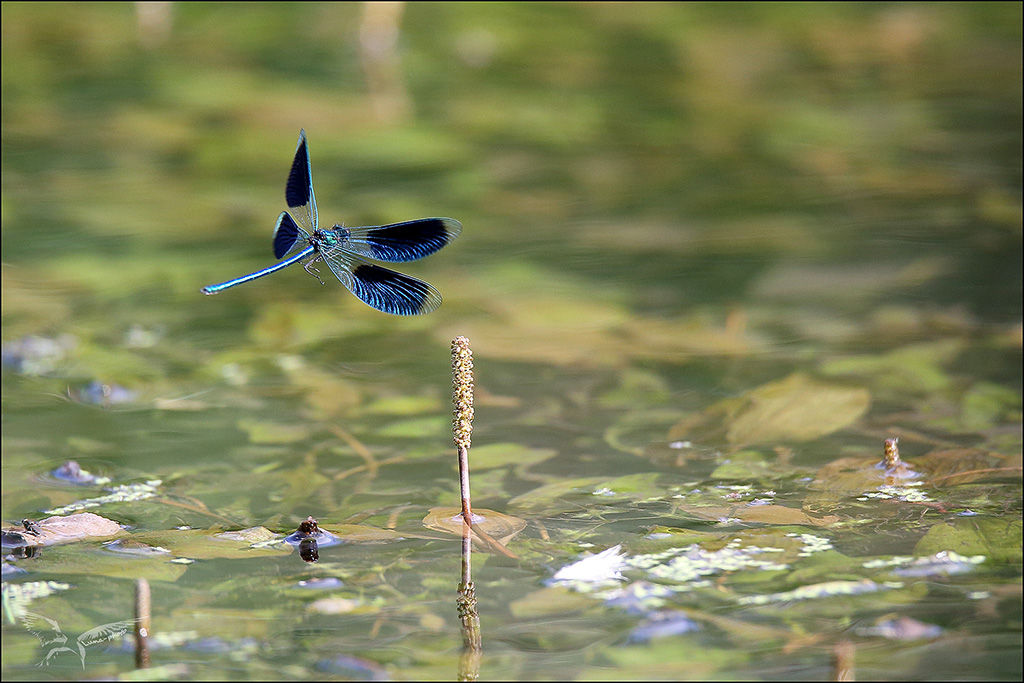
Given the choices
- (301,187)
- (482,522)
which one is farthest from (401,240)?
(482,522)

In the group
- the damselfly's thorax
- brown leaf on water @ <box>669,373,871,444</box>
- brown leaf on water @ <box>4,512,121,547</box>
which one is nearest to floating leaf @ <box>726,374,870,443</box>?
brown leaf on water @ <box>669,373,871,444</box>

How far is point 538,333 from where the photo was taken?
2.33 meters

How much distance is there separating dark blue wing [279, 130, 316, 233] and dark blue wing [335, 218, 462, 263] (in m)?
0.09

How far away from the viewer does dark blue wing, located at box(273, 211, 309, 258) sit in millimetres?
1667

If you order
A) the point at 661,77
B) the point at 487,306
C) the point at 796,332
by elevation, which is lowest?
the point at 796,332

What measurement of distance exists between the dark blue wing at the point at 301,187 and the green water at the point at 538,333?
41cm

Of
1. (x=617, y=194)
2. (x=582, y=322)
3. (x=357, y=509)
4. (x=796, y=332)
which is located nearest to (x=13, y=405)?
(x=357, y=509)

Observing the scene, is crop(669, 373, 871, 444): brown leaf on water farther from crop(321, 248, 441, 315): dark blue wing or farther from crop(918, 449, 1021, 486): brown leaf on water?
crop(321, 248, 441, 315): dark blue wing

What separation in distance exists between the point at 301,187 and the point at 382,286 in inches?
8.5

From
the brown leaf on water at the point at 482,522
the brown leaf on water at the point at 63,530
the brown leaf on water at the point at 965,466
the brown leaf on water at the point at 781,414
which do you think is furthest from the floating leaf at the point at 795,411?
the brown leaf on water at the point at 63,530

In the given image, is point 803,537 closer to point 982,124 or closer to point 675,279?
point 675,279

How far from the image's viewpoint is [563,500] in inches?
59.5

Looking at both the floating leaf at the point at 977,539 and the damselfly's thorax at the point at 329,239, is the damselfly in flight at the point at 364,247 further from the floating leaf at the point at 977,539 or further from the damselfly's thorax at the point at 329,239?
the floating leaf at the point at 977,539

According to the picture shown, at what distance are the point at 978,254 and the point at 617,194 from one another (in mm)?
1105
